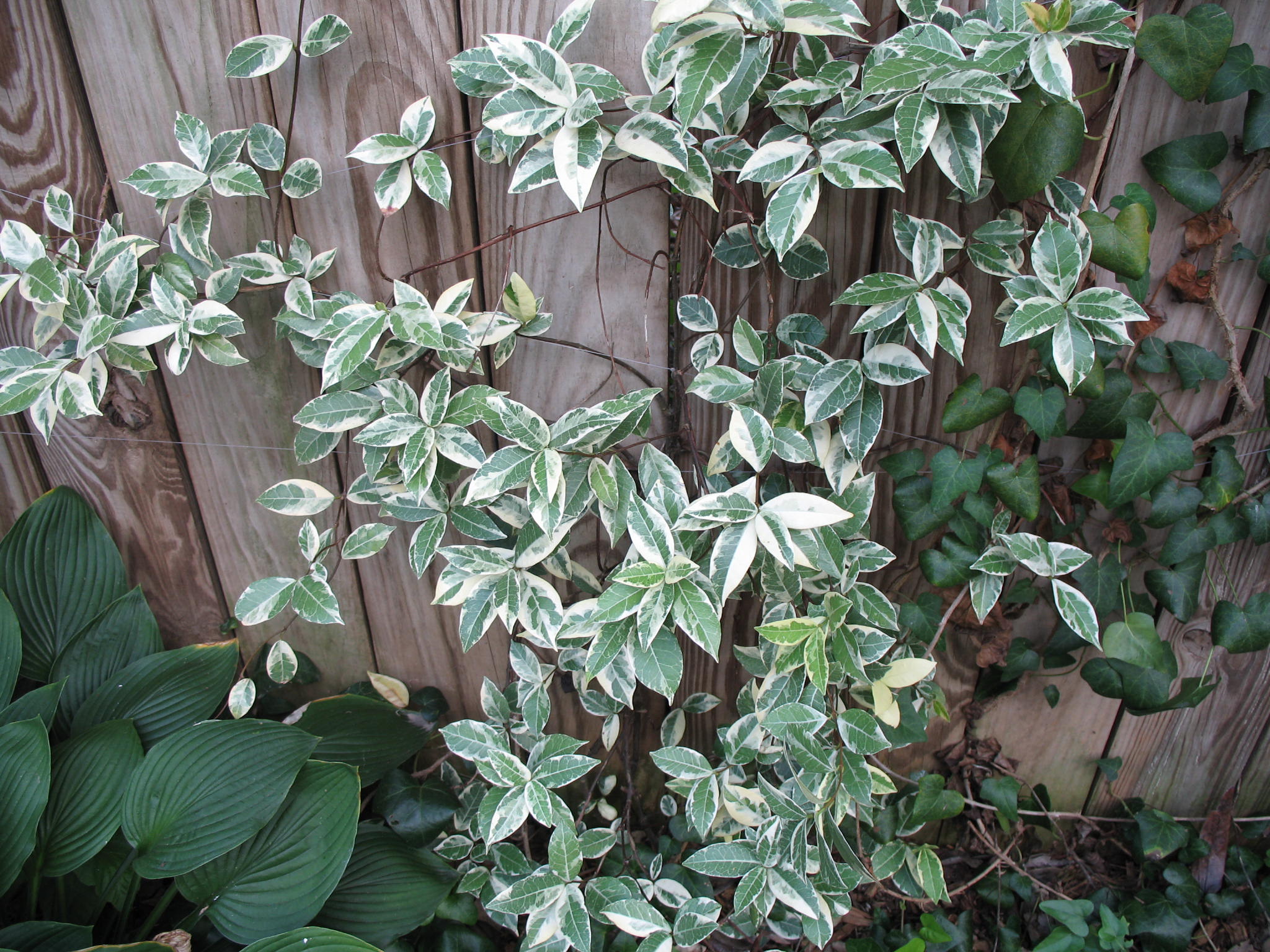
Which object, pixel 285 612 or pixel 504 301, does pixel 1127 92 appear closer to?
pixel 504 301

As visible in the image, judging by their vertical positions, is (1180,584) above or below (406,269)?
below

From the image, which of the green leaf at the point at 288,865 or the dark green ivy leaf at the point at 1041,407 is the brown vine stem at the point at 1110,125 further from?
the green leaf at the point at 288,865

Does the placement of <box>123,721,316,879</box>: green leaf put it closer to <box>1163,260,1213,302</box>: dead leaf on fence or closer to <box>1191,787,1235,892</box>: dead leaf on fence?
<box>1163,260,1213,302</box>: dead leaf on fence

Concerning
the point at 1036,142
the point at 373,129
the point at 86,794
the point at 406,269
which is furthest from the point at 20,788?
the point at 1036,142

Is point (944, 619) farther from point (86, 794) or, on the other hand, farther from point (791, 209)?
point (86, 794)

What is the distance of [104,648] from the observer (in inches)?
50.0

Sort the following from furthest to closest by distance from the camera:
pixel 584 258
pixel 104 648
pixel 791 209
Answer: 1. pixel 104 648
2. pixel 584 258
3. pixel 791 209

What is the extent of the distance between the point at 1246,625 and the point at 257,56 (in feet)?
5.30

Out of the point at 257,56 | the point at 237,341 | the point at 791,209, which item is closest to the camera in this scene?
the point at 791,209

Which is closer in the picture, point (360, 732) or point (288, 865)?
point (288, 865)

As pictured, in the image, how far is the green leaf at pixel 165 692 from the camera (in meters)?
1.21

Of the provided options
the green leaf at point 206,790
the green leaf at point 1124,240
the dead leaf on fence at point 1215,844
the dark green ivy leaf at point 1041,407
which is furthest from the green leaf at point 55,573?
the dead leaf on fence at point 1215,844

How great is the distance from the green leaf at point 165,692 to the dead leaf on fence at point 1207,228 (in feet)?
5.26

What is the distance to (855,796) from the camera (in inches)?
39.8
